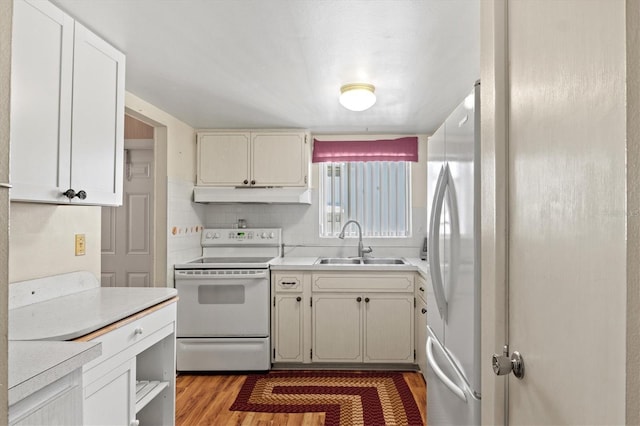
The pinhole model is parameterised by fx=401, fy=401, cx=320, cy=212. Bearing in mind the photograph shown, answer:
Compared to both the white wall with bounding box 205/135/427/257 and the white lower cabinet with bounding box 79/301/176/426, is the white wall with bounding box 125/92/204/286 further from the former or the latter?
the white lower cabinet with bounding box 79/301/176/426

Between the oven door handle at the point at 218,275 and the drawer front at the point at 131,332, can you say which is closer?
the drawer front at the point at 131,332

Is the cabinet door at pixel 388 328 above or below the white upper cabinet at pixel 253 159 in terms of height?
below

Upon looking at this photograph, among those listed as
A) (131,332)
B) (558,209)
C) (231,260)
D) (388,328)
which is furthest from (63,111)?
(388,328)

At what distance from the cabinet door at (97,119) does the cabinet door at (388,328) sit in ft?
6.98

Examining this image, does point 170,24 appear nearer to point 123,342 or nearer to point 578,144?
point 123,342

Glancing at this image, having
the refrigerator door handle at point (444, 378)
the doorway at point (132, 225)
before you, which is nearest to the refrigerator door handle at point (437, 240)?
the refrigerator door handle at point (444, 378)

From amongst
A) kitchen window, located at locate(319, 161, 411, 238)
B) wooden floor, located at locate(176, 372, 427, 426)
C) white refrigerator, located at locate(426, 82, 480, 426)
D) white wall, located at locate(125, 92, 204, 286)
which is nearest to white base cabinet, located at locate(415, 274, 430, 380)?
wooden floor, located at locate(176, 372, 427, 426)

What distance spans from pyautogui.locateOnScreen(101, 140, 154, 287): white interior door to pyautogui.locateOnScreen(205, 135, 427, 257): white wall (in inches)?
23.2

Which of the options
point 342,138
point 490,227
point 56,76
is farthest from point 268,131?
point 490,227

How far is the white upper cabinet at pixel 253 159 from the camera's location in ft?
11.9

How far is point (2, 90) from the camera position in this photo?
569mm

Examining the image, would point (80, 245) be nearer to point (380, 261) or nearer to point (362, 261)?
point (362, 261)

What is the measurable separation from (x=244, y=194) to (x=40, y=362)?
8.68ft

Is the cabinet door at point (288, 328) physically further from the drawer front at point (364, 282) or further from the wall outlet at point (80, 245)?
the wall outlet at point (80, 245)
